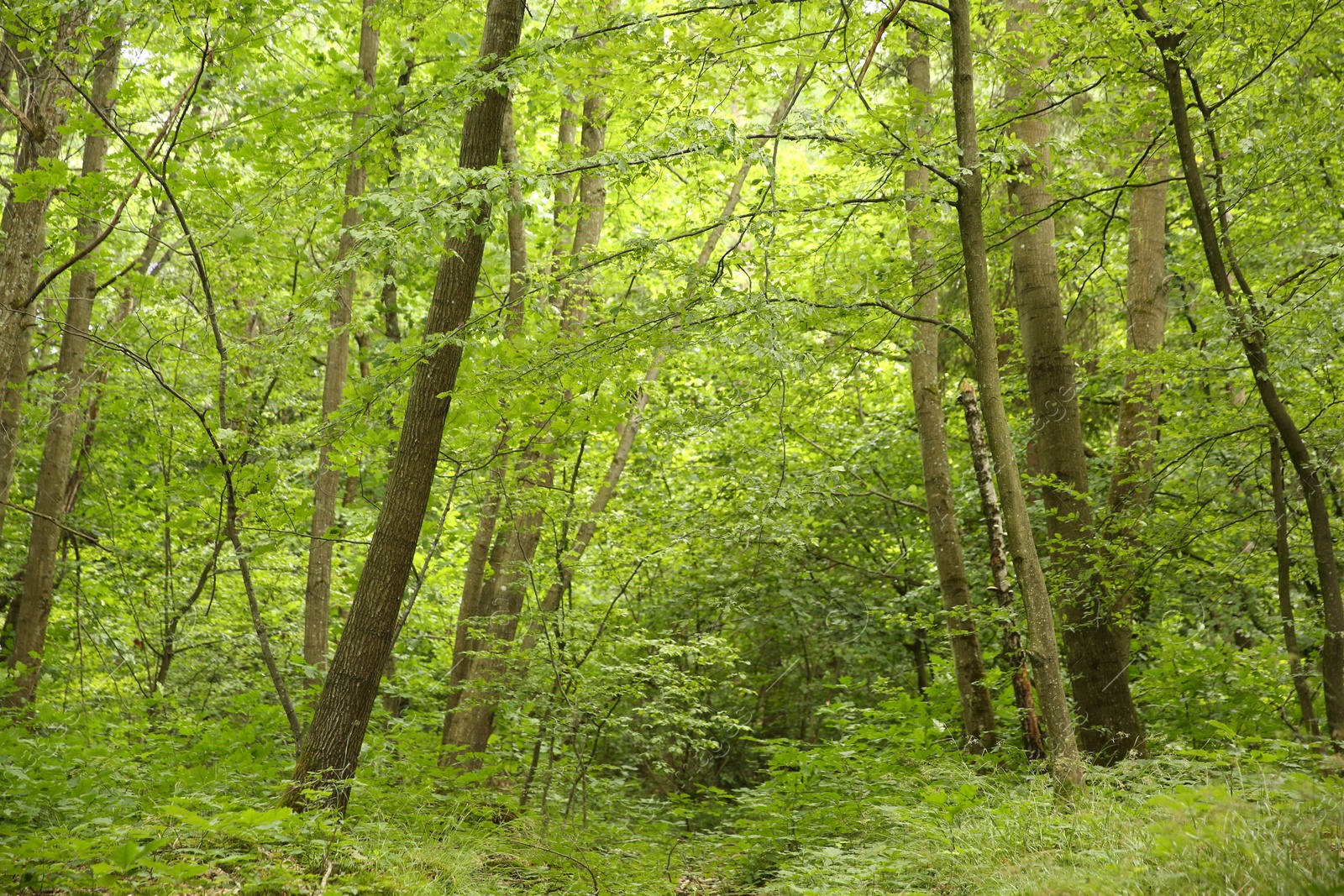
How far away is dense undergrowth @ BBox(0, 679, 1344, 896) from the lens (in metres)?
3.17

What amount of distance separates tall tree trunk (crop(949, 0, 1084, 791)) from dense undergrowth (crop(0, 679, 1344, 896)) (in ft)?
1.18

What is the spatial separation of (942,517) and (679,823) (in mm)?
4224

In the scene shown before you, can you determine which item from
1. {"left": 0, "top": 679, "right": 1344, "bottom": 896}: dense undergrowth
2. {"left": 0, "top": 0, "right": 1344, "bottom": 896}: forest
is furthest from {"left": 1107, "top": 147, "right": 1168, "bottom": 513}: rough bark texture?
{"left": 0, "top": 679, "right": 1344, "bottom": 896}: dense undergrowth

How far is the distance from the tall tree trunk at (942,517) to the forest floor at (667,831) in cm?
44

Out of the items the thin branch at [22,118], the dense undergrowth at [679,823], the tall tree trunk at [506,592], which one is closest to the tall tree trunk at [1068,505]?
the dense undergrowth at [679,823]

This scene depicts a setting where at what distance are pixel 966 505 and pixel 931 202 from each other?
5356 millimetres

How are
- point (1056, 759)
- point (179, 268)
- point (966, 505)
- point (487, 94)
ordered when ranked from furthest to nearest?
point (179, 268) < point (966, 505) < point (487, 94) < point (1056, 759)

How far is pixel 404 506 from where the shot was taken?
215 inches

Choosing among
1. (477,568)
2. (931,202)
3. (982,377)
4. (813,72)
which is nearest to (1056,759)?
(982,377)

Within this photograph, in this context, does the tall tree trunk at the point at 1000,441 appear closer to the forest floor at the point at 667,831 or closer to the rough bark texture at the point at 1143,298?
the forest floor at the point at 667,831

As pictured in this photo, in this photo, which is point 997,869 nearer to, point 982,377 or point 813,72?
point 982,377

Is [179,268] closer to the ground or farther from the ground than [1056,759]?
farther from the ground

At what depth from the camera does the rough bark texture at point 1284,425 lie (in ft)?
18.8

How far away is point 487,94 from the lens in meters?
5.66
